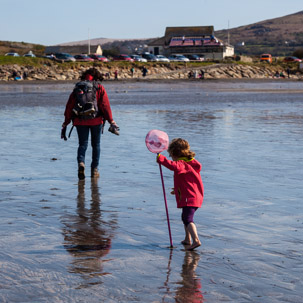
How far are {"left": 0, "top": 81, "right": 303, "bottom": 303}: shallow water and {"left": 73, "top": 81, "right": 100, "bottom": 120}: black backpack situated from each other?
42.9 inches

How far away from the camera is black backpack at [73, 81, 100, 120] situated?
9984 millimetres

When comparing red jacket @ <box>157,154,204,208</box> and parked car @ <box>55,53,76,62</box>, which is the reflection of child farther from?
parked car @ <box>55,53,76,62</box>

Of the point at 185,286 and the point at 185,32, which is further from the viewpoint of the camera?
the point at 185,32

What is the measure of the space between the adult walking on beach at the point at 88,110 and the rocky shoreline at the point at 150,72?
60743 millimetres

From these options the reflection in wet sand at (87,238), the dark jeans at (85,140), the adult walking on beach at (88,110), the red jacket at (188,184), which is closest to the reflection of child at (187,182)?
the red jacket at (188,184)

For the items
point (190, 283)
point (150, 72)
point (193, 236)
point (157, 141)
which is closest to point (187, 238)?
point (193, 236)

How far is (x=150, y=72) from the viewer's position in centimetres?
8456

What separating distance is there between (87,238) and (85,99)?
387cm

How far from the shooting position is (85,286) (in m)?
5.05

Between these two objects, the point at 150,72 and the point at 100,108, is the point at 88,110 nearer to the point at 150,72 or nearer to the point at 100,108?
the point at 100,108

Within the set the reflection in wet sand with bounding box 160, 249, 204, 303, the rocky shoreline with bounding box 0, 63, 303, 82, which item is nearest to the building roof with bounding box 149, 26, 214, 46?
the rocky shoreline with bounding box 0, 63, 303, 82

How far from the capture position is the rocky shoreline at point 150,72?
74.0m

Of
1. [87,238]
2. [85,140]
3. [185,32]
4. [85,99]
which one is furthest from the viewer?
[185,32]

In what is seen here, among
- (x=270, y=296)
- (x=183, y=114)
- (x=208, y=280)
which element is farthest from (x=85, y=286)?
(x=183, y=114)
